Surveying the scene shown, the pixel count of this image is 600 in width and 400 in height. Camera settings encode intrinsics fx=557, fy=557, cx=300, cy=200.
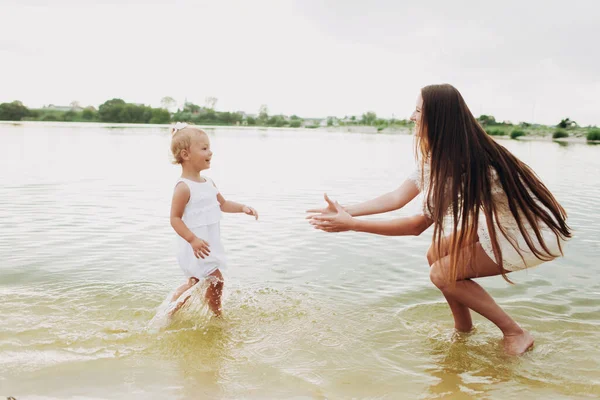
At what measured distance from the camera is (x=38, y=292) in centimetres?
486

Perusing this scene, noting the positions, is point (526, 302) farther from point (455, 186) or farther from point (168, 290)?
point (168, 290)

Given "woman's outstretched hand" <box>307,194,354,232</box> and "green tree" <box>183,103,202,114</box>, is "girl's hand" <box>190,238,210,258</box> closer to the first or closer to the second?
"woman's outstretched hand" <box>307,194,354,232</box>

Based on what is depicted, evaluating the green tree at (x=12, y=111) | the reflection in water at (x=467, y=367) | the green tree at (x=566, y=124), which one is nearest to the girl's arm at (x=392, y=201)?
the reflection in water at (x=467, y=367)

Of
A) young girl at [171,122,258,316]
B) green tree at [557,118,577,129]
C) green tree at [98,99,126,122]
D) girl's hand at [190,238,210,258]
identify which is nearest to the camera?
girl's hand at [190,238,210,258]

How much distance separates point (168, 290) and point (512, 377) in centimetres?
301

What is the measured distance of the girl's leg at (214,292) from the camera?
4.48 metres

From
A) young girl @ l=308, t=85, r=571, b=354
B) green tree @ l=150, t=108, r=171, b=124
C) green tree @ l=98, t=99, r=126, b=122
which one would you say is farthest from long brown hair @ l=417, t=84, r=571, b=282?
green tree @ l=150, t=108, r=171, b=124

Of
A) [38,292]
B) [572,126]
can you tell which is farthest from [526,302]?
[572,126]

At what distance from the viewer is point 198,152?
4418 mm

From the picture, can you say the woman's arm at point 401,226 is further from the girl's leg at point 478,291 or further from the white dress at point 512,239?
the white dress at point 512,239

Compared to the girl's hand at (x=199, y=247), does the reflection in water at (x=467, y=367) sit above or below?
below

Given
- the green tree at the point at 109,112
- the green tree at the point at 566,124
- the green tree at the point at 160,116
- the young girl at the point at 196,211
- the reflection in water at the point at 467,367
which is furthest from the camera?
the green tree at the point at 160,116

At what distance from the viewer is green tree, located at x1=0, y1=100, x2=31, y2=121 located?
273 ft

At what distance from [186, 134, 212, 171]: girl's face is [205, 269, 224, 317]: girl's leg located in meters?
0.89
